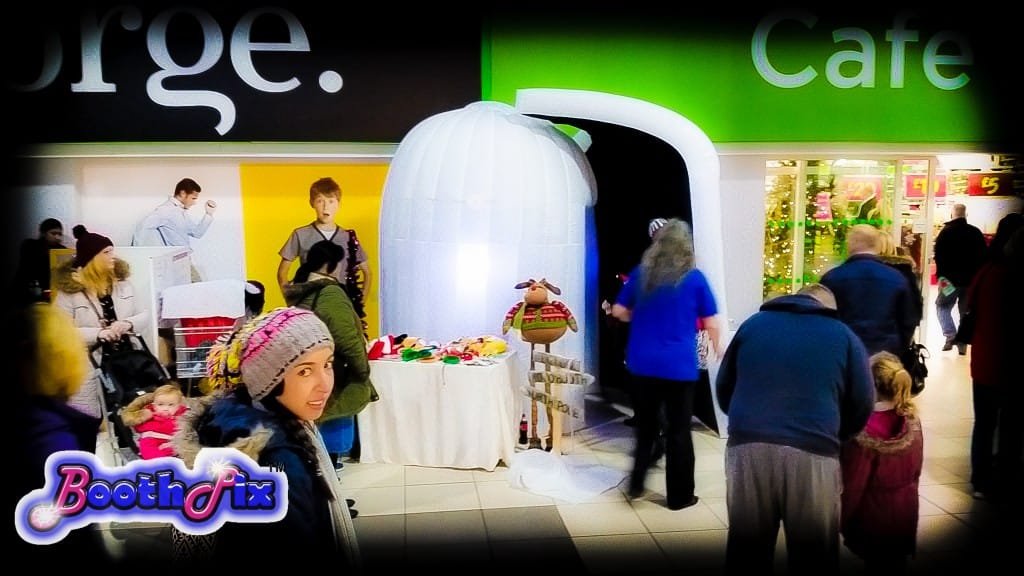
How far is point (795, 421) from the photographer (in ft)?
8.87

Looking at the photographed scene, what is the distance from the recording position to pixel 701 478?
427 cm

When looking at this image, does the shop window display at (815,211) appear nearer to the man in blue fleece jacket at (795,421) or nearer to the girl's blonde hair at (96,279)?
the man in blue fleece jacket at (795,421)

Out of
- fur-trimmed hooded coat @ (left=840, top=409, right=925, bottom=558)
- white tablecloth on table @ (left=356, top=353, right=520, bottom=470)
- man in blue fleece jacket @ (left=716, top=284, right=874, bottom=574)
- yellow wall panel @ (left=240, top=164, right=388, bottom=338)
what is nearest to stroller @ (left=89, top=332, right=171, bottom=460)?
yellow wall panel @ (left=240, top=164, right=388, bottom=338)

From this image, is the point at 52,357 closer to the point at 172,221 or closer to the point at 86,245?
the point at 86,245

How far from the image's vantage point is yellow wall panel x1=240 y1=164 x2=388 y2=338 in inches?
166

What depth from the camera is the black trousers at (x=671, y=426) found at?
3.80m

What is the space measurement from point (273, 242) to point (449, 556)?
6.48ft

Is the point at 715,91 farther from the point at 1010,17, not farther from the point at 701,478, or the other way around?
the point at 701,478

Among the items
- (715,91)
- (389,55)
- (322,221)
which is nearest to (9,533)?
(322,221)

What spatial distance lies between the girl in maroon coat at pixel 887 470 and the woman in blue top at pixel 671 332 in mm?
945

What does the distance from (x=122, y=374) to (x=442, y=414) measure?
1666mm

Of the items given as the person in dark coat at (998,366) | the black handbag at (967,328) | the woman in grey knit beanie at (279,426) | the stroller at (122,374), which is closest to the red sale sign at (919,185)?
the person in dark coat at (998,366)

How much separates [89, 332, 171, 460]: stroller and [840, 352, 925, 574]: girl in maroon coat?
10.6 ft

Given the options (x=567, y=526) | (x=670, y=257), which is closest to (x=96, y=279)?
(x=567, y=526)
